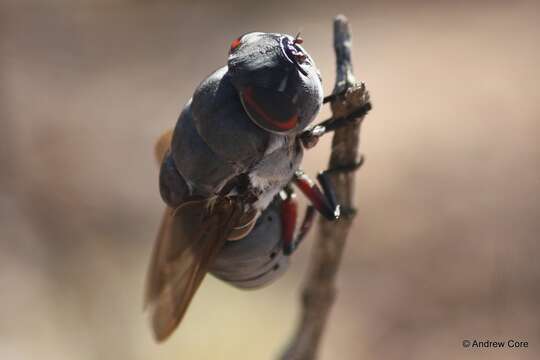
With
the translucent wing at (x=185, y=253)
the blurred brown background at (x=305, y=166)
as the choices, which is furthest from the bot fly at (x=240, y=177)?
the blurred brown background at (x=305, y=166)

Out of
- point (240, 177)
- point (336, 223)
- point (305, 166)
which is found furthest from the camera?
point (305, 166)

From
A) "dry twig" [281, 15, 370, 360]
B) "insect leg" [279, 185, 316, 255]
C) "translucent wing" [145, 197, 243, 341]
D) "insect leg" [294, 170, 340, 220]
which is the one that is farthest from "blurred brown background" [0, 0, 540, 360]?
"insect leg" [294, 170, 340, 220]

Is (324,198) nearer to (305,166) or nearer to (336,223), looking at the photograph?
(336,223)

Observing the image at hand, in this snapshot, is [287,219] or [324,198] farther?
[287,219]

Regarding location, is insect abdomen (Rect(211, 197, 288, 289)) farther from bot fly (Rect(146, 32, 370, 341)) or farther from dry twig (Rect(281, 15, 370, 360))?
dry twig (Rect(281, 15, 370, 360))

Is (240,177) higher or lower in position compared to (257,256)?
higher

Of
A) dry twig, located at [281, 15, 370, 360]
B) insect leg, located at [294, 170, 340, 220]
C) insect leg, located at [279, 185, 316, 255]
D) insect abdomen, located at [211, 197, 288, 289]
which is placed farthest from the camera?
insect leg, located at [279, 185, 316, 255]

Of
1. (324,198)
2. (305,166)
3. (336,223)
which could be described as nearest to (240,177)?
(324,198)
